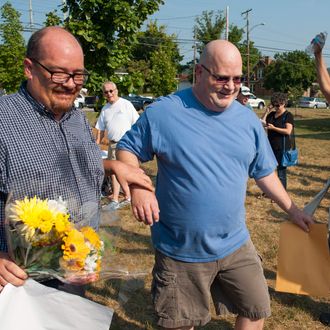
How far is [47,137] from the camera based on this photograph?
6.18ft

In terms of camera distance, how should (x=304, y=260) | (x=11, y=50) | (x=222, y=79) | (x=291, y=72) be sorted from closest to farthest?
(x=222, y=79) → (x=304, y=260) → (x=11, y=50) → (x=291, y=72)

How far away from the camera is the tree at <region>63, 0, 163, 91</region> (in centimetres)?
589

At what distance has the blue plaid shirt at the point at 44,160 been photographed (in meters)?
1.73

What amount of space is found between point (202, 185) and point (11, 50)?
1405 cm

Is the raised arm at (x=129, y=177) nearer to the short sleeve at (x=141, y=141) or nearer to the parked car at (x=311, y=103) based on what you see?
the short sleeve at (x=141, y=141)

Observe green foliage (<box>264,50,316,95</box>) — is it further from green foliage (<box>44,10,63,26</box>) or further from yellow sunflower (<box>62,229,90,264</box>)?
yellow sunflower (<box>62,229,90,264</box>)

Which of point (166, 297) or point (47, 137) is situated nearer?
point (47, 137)

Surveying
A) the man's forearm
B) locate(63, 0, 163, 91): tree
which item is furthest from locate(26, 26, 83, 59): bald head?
locate(63, 0, 163, 91): tree

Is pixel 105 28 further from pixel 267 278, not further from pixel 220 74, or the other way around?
pixel 220 74

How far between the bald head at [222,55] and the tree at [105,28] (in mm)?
3966

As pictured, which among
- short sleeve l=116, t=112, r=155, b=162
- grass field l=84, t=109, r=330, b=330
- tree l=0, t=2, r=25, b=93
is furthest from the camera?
tree l=0, t=2, r=25, b=93

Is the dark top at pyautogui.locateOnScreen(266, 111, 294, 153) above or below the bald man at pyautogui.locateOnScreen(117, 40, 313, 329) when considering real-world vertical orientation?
below

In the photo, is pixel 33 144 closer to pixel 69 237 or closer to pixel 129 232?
pixel 69 237

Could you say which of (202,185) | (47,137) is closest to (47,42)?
(47,137)
